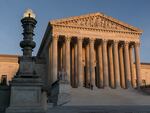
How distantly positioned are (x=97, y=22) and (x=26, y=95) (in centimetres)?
4098

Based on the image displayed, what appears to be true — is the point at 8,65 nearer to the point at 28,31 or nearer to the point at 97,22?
the point at 97,22

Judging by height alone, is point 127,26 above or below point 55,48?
above

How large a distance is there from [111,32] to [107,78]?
9.29 meters

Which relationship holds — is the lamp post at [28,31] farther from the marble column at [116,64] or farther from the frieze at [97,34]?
the marble column at [116,64]

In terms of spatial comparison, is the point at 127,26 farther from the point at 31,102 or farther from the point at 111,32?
the point at 31,102

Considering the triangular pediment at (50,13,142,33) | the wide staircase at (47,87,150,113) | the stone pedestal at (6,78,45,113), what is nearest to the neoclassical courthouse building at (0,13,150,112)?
the triangular pediment at (50,13,142,33)

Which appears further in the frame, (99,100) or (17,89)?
(99,100)

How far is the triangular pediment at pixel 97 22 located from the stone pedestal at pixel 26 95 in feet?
121

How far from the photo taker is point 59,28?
169ft

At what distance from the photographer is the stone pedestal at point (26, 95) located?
48.9ft

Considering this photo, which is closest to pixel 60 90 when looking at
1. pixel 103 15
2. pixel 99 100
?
pixel 99 100

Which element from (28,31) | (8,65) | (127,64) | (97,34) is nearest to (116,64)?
(127,64)

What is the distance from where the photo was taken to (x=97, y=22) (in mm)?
54531

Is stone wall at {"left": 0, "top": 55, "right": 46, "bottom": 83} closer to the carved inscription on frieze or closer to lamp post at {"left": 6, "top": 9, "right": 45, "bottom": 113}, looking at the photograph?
the carved inscription on frieze
